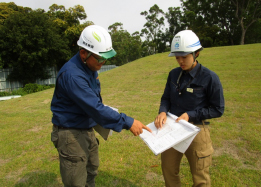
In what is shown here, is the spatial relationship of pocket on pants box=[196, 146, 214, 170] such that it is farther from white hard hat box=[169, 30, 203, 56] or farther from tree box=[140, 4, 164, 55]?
tree box=[140, 4, 164, 55]

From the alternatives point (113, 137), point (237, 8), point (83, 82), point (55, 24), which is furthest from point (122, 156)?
point (237, 8)

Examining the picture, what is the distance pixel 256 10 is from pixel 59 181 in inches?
1449

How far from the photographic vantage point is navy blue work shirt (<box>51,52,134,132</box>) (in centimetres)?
189

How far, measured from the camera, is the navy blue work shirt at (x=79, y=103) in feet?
6.20

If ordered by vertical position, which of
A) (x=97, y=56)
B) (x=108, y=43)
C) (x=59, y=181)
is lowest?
(x=59, y=181)

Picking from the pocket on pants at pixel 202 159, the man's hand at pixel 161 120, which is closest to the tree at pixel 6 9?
the man's hand at pixel 161 120

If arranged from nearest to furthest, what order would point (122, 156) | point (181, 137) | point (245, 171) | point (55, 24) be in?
1. point (181, 137)
2. point (245, 171)
3. point (122, 156)
4. point (55, 24)

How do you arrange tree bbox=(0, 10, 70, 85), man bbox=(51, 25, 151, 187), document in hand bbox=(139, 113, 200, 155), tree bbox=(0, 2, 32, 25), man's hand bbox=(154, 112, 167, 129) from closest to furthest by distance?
document in hand bbox=(139, 113, 200, 155) → man bbox=(51, 25, 151, 187) → man's hand bbox=(154, 112, 167, 129) → tree bbox=(0, 10, 70, 85) → tree bbox=(0, 2, 32, 25)

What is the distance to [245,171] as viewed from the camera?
3115 millimetres

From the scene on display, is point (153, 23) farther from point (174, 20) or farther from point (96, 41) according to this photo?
point (96, 41)

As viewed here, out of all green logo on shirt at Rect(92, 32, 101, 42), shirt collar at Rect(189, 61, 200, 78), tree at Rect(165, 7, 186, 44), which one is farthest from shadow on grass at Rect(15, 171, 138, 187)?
tree at Rect(165, 7, 186, 44)

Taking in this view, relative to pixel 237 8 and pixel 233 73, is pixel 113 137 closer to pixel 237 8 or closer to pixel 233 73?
pixel 233 73

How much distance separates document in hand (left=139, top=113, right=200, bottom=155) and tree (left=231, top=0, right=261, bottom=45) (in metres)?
32.6

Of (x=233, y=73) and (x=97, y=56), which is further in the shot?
(x=233, y=73)
